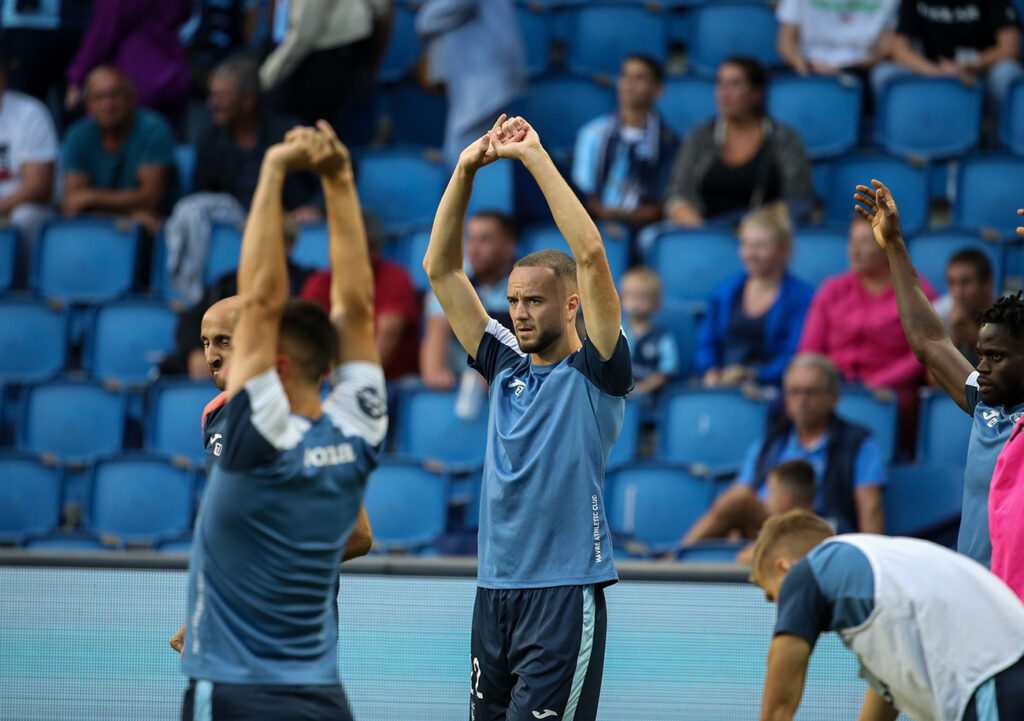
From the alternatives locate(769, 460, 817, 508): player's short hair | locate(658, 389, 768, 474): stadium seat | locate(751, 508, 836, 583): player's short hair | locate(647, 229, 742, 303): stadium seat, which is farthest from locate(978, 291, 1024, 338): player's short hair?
locate(647, 229, 742, 303): stadium seat

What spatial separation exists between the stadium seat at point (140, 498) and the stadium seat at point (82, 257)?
69.8 inches

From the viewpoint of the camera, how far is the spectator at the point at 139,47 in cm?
1013

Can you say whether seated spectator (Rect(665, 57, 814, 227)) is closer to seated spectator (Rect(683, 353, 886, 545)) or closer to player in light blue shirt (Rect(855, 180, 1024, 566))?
seated spectator (Rect(683, 353, 886, 545))

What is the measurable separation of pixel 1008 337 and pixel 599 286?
47.8 inches

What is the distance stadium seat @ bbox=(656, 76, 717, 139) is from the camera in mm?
10070

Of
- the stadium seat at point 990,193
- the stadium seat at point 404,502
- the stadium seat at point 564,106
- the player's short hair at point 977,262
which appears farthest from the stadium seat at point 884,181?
the stadium seat at point 404,502

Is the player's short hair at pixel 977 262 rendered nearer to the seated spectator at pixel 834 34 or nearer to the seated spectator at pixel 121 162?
the seated spectator at pixel 834 34

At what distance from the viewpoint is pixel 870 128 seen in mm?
10109

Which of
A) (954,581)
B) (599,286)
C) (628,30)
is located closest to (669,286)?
(628,30)

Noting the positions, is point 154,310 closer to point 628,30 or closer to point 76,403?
point 76,403

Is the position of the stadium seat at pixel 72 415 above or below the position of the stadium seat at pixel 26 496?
above

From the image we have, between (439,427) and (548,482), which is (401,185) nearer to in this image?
(439,427)

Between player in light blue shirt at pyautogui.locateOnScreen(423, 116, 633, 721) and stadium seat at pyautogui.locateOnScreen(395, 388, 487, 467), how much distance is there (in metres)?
3.66

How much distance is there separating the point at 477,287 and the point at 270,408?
4853mm
